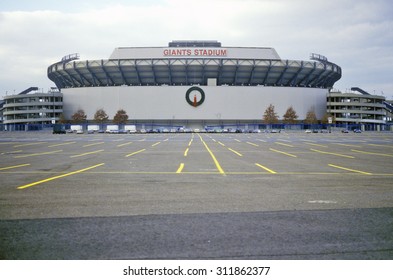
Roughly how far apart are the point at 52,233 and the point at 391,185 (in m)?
9.18

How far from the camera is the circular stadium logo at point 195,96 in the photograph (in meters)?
108

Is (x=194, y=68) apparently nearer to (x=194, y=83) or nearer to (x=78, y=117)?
(x=194, y=83)

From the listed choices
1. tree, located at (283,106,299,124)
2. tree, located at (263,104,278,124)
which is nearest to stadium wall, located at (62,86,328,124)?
tree, located at (263,104,278,124)

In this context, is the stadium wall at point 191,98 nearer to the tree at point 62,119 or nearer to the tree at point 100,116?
the tree at point 100,116

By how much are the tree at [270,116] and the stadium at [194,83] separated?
2297mm

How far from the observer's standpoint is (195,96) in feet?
354

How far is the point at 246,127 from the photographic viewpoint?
110125 mm

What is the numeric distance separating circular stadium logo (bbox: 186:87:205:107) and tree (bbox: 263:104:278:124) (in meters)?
19.5

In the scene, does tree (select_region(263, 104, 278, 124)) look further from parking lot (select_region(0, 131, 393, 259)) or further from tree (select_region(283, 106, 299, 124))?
parking lot (select_region(0, 131, 393, 259))

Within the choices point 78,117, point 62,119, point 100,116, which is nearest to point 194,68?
point 100,116

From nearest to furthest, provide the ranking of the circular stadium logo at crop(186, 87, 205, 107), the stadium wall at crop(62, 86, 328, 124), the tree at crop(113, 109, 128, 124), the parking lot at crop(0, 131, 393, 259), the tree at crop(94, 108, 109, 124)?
the parking lot at crop(0, 131, 393, 259), the circular stadium logo at crop(186, 87, 205, 107), the tree at crop(113, 109, 128, 124), the stadium wall at crop(62, 86, 328, 124), the tree at crop(94, 108, 109, 124)

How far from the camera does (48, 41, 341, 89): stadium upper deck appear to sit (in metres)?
102

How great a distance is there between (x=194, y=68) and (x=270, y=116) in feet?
87.9
